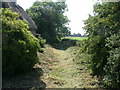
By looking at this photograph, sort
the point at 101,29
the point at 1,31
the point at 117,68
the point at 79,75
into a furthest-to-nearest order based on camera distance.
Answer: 1. the point at 79,75
2. the point at 101,29
3. the point at 1,31
4. the point at 117,68

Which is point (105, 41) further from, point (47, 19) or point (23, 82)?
point (47, 19)

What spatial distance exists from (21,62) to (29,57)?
489 mm

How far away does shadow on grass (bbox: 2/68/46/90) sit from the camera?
17.9ft

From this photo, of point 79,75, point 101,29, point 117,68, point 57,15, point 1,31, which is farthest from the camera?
point 57,15

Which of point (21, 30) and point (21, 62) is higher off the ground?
point (21, 30)

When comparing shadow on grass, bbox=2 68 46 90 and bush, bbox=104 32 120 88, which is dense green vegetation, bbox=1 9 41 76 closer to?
shadow on grass, bbox=2 68 46 90

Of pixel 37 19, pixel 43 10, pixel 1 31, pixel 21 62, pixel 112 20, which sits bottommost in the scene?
pixel 21 62

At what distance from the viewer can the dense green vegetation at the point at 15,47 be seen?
5.87 metres

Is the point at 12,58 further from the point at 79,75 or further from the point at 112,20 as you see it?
the point at 112,20

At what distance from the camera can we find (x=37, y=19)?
26.1m

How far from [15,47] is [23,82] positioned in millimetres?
1483

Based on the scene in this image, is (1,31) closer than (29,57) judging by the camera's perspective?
Yes

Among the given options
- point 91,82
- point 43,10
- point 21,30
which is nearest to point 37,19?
point 43,10

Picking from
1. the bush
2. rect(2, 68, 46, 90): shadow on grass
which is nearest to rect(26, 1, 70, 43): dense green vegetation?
rect(2, 68, 46, 90): shadow on grass
